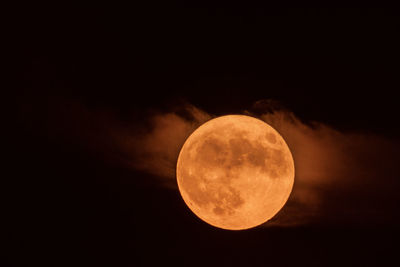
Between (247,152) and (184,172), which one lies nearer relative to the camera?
(247,152)

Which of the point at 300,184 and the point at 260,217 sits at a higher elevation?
the point at 300,184

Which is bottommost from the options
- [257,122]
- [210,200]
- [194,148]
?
[210,200]

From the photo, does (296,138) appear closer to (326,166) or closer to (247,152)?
(326,166)

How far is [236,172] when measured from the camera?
425cm

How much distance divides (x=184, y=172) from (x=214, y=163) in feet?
1.70

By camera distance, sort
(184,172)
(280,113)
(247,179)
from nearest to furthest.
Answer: (247,179) < (184,172) < (280,113)

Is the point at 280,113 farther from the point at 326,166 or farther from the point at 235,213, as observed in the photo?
the point at 235,213

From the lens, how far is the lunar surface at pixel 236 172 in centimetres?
429

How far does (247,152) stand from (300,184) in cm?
157

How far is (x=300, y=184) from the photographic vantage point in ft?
Result: 17.9

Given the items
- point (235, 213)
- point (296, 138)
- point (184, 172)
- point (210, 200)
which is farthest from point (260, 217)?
point (296, 138)

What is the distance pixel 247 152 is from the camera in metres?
4.32

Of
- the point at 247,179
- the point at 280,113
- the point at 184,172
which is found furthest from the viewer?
the point at 280,113

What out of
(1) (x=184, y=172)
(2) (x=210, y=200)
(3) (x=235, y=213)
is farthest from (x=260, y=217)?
(1) (x=184, y=172)
